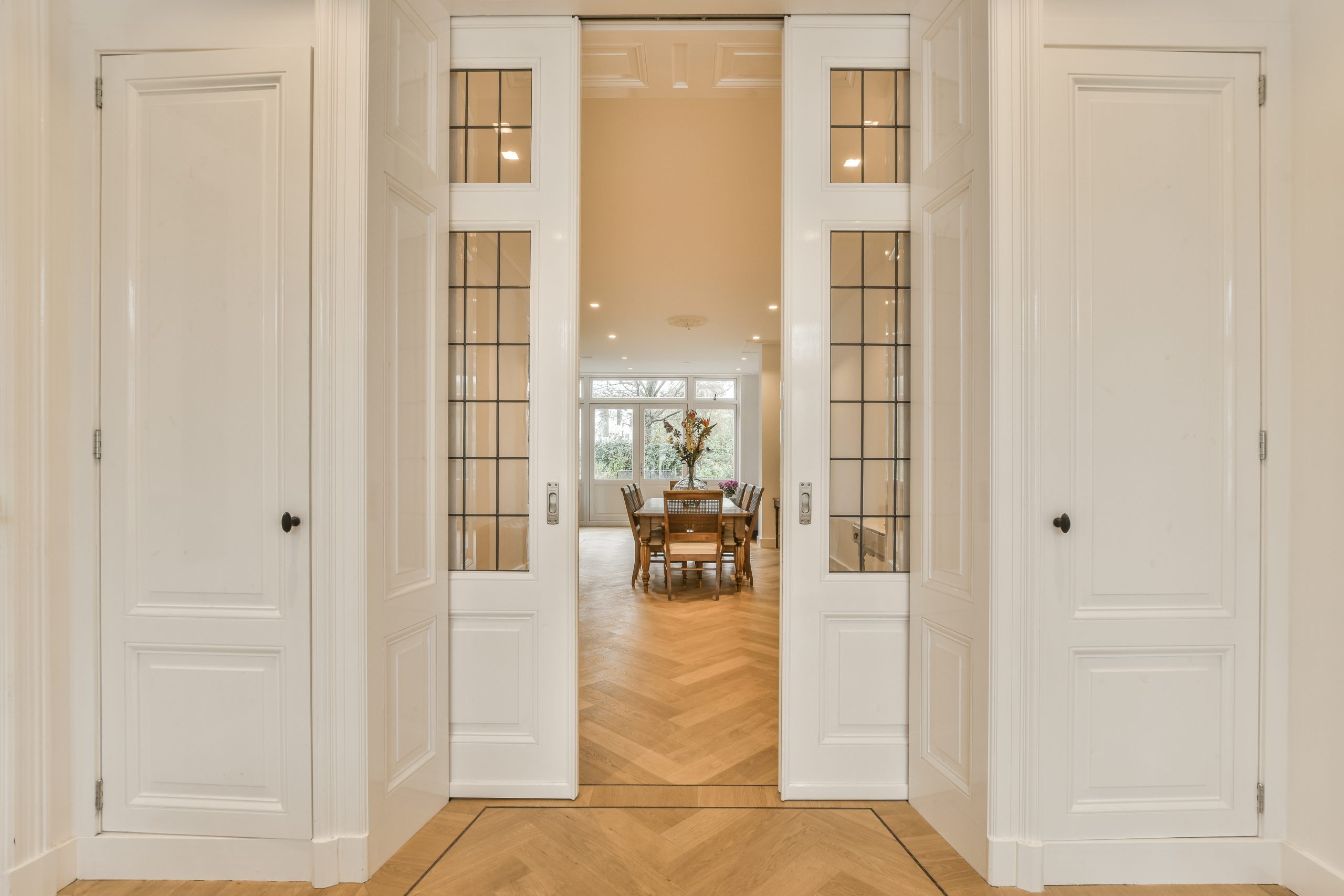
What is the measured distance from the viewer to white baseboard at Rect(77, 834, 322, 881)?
1.68 metres

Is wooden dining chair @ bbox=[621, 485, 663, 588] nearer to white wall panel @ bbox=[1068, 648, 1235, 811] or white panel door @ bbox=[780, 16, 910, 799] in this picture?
white panel door @ bbox=[780, 16, 910, 799]

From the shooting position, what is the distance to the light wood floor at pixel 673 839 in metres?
1.64

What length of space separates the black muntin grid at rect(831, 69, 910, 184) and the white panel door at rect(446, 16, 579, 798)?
104 centimetres

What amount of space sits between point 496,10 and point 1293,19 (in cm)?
252

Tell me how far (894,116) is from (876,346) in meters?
0.85

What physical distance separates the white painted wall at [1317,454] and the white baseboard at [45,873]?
11.4 feet

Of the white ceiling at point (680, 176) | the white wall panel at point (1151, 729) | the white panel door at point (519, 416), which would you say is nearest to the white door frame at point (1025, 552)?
the white wall panel at point (1151, 729)

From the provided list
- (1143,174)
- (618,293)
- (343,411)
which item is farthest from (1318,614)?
(618,293)

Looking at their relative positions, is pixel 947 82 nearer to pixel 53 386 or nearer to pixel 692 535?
pixel 53 386

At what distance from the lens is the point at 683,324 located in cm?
708

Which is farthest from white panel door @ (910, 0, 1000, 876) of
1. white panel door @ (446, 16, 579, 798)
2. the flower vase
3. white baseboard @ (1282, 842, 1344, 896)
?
the flower vase

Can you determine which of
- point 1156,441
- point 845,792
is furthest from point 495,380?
point 1156,441

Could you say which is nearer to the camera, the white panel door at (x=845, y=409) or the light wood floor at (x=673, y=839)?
the light wood floor at (x=673, y=839)

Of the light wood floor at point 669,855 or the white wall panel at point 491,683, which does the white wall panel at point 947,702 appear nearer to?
the light wood floor at point 669,855
